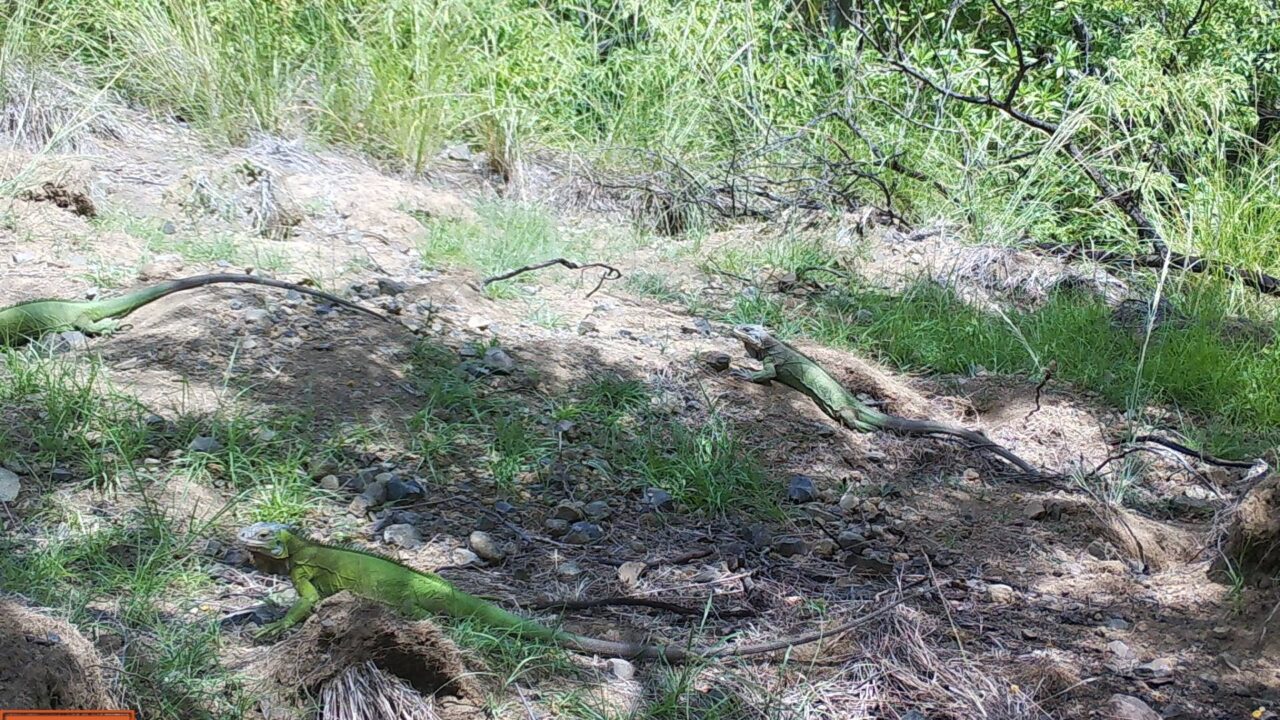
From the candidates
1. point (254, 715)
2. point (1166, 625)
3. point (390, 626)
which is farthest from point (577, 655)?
point (1166, 625)

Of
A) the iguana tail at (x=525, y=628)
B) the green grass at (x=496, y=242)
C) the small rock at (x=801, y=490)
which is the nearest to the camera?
the iguana tail at (x=525, y=628)

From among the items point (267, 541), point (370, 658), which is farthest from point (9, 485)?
point (370, 658)

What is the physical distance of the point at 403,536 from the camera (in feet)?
8.69

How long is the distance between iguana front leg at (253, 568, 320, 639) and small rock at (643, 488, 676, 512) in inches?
38.9

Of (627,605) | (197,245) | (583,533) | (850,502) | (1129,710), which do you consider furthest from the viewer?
(197,245)

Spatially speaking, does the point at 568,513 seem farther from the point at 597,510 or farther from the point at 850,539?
the point at 850,539

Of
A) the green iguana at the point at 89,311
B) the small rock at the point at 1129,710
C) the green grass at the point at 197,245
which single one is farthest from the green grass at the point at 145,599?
the green grass at the point at 197,245

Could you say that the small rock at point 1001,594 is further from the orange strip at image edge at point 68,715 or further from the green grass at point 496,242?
the green grass at point 496,242

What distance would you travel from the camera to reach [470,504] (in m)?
2.85

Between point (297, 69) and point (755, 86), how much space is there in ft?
8.32

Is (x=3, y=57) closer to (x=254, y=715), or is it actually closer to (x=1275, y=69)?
(x=254, y=715)

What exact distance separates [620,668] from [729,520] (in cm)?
79

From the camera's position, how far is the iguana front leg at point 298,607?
7.03 ft

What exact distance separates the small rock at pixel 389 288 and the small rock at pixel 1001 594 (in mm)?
2359
